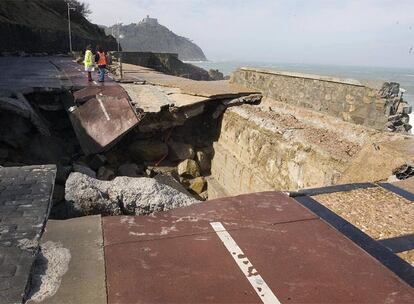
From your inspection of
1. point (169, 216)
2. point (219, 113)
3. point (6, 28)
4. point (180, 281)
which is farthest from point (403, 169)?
point (6, 28)

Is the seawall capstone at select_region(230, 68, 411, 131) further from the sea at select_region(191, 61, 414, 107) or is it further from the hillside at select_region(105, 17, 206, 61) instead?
the hillside at select_region(105, 17, 206, 61)

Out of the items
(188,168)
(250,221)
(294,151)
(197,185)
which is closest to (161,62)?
(188,168)

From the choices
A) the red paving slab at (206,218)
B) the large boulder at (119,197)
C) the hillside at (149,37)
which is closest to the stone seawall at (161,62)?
the large boulder at (119,197)

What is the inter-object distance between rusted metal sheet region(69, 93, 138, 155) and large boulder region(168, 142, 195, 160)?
1852 millimetres

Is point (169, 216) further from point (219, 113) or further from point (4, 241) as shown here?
point (219, 113)

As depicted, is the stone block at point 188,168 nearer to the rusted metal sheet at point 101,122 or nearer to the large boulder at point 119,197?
the rusted metal sheet at point 101,122

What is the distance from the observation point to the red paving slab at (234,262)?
7.87 feet

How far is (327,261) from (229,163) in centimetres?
760

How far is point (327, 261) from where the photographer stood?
9.16ft

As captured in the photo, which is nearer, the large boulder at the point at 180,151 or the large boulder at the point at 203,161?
the large boulder at the point at 180,151

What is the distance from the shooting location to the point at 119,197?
4293 millimetres

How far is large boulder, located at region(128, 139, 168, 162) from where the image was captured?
34.7 ft

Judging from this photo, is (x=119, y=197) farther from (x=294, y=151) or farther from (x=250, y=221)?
(x=294, y=151)

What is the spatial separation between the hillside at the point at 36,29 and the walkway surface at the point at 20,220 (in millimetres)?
22094
